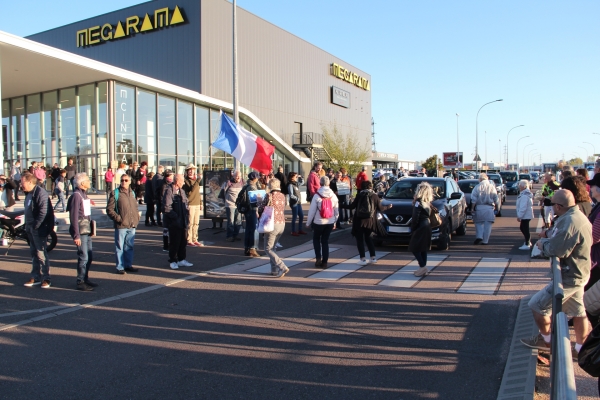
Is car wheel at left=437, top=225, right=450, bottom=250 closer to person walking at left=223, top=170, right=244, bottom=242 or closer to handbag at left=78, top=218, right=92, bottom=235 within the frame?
person walking at left=223, top=170, right=244, bottom=242

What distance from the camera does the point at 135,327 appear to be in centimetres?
617

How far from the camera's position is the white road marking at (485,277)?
26.4ft

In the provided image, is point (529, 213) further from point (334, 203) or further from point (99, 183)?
point (99, 183)

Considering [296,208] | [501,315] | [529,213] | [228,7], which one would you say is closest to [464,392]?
[501,315]

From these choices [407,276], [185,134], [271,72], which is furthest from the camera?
[271,72]

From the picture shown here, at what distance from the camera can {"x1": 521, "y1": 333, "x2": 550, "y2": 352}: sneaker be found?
16.9 feet

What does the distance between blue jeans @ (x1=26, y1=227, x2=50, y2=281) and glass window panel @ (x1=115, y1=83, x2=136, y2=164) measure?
716 inches

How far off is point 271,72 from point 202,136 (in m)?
12.6

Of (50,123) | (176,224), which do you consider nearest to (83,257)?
(176,224)

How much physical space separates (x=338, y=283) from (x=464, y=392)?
4350 millimetres

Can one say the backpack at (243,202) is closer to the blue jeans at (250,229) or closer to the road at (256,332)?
the blue jeans at (250,229)

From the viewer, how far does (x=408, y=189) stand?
13500 mm

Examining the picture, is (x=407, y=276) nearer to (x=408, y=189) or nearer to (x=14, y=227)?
(x=408, y=189)

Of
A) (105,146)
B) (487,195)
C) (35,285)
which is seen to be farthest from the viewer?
(105,146)
